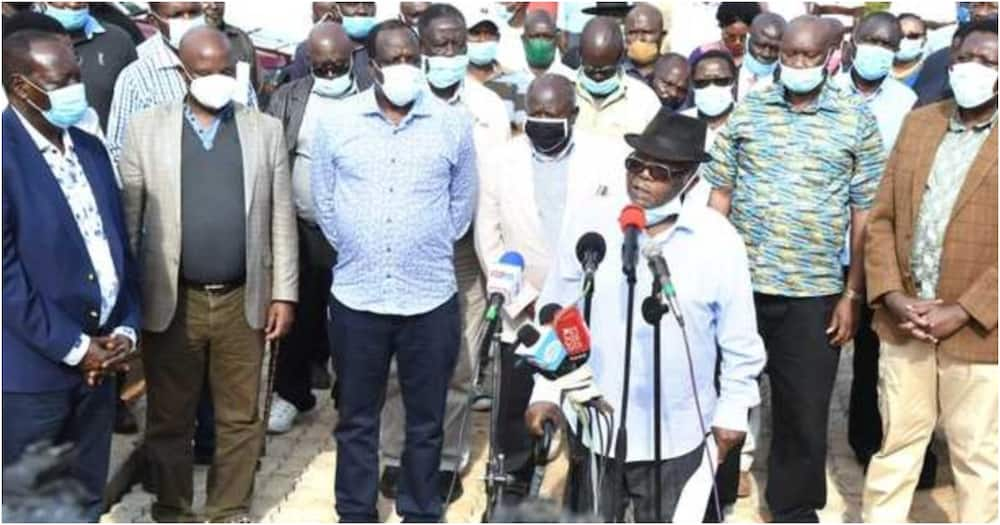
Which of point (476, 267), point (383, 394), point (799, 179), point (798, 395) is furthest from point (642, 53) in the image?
point (383, 394)

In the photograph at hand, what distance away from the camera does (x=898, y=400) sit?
18.8ft

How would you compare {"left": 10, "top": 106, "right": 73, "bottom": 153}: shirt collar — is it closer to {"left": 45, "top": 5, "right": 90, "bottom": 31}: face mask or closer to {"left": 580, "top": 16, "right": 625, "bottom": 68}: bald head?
{"left": 45, "top": 5, "right": 90, "bottom": 31}: face mask

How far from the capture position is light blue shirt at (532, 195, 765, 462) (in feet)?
15.3

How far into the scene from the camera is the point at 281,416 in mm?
7398

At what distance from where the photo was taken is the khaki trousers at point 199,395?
595 cm

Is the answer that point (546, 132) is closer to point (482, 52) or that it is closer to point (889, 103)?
point (482, 52)

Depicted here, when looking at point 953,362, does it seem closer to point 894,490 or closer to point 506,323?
point 894,490

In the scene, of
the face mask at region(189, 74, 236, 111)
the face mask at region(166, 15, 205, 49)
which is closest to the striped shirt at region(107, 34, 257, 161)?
Result: the face mask at region(166, 15, 205, 49)

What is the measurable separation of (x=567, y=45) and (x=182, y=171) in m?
5.53

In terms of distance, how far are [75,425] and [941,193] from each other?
3.49 meters

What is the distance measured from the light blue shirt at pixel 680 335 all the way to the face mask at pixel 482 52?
10.1ft

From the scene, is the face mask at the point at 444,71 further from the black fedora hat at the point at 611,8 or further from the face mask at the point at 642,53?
the black fedora hat at the point at 611,8

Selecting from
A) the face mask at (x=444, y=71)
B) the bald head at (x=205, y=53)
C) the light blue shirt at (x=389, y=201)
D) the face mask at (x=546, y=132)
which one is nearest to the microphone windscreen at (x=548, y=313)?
the light blue shirt at (x=389, y=201)

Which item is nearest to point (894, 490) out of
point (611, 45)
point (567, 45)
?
point (611, 45)
